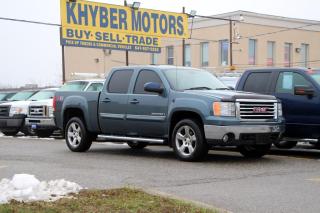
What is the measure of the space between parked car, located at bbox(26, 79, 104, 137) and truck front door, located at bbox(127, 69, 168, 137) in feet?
19.0

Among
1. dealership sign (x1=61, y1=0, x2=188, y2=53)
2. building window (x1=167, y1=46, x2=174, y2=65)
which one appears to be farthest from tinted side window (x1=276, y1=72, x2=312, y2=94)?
building window (x1=167, y1=46, x2=174, y2=65)

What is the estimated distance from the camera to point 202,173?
31.3 feet

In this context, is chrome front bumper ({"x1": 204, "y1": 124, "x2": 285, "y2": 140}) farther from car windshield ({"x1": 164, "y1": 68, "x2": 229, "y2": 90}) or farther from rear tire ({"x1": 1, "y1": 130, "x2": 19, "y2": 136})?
rear tire ({"x1": 1, "y1": 130, "x2": 19, "y2": 136})

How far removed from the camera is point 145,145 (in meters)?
14.2

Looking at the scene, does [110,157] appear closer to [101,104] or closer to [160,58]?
[101,104]

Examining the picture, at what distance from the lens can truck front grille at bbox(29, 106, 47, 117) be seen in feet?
60.2

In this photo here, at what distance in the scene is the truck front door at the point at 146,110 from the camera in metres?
11.4

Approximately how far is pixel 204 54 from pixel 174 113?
3090 centimetres

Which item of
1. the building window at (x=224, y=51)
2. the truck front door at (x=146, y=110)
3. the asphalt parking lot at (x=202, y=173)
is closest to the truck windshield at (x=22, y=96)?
the asphalt parking lot at (x=202, y=173)

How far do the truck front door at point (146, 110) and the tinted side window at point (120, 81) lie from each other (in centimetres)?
28

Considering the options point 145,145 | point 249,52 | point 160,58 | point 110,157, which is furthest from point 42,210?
point 160,58

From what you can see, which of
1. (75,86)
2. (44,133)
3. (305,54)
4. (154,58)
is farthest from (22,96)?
(305,54)

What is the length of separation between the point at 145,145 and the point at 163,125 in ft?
9.77

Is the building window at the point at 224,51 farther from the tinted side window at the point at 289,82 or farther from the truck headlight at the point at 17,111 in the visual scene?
the tinted side window at the point at 289,82
